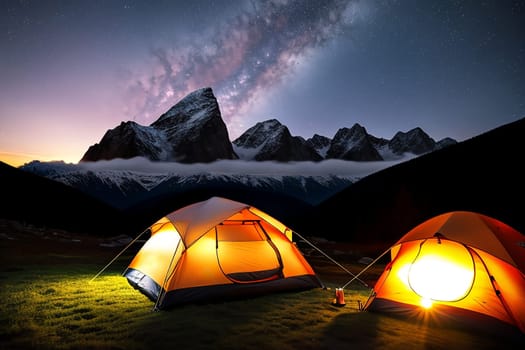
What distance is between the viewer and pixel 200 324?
5.63 m

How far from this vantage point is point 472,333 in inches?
223

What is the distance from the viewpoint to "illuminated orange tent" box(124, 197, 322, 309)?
7.09 metres

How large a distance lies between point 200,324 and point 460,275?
19.8 ft

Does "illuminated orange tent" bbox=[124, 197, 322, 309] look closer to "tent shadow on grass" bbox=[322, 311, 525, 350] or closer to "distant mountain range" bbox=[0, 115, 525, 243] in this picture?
"tent shadow on grass" bbox=[322, 311, 525, 350]

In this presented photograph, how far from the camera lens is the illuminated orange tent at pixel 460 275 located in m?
5.75

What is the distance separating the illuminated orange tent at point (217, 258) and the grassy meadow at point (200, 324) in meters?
0.37

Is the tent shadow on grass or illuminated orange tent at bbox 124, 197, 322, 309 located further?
illuminated orange tent at bbox 124, 197, 322, 309

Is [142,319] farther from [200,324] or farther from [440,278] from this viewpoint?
[440,278]

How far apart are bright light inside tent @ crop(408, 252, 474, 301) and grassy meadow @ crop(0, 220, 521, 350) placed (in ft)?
2.89

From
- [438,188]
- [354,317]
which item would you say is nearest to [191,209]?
[354,317]

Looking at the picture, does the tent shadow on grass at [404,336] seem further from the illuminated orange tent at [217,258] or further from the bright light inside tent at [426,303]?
the illuminated orange tent at [217,258]

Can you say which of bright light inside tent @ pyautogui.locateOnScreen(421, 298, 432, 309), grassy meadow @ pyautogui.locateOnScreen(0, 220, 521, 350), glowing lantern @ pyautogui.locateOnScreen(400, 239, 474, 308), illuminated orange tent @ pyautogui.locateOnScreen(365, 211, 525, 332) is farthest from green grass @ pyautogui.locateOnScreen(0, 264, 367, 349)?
glowing lantern @ pyautogui.locateOnScreen(400, 239, 474, 308)

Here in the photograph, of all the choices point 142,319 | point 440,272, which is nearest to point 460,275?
point 440,272

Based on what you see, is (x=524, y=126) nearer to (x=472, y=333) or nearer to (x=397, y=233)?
(x=397, y=233)
